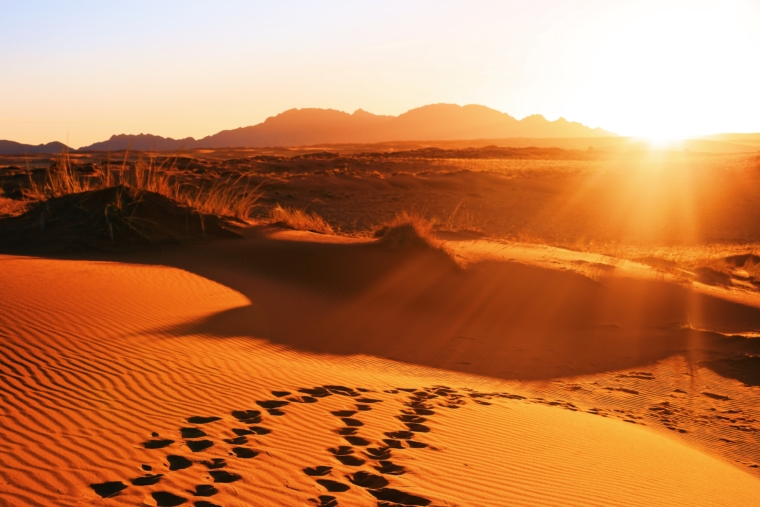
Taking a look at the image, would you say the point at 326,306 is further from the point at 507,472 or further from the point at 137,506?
the point at 137,506

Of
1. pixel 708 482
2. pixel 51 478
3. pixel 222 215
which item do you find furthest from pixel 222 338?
pixel 222 215

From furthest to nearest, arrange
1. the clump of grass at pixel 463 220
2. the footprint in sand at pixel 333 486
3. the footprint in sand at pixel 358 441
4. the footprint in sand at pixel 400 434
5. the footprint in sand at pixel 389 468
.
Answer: the clump of grass at pixel 463 220, the footprint in sand at pixel 400 434, the footprint in sand at pixel 358 441, the footprint in sand at pixel 389 468, the footprint in sand at pixel 333 486

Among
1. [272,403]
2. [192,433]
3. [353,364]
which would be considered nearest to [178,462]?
[192,433]

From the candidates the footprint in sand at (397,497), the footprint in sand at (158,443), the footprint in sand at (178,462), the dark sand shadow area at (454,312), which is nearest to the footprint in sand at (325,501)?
the footprint in sand at (397,497)

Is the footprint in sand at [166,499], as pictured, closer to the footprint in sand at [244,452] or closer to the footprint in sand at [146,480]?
the footprint in sand at [146,480]

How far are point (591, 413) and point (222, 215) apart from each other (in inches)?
522

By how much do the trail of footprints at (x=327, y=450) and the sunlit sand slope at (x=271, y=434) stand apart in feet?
0.05

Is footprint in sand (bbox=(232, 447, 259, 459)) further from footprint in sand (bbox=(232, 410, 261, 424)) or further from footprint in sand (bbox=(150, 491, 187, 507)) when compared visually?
footprint in sand (bbox=(150, 491, 187, 507))

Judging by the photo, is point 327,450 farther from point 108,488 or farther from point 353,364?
point 353,364

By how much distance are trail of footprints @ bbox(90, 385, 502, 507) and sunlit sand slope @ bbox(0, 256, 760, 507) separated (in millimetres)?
16

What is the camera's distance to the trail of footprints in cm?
419

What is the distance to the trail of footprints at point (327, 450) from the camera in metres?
4.19

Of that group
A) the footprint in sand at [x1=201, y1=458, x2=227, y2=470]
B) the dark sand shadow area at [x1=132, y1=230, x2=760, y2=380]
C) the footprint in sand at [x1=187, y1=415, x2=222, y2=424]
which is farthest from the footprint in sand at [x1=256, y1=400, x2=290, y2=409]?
the dark sand shadow area at [x1=132, y1=230, x2=760, y2=380]

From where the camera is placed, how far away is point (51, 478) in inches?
162
